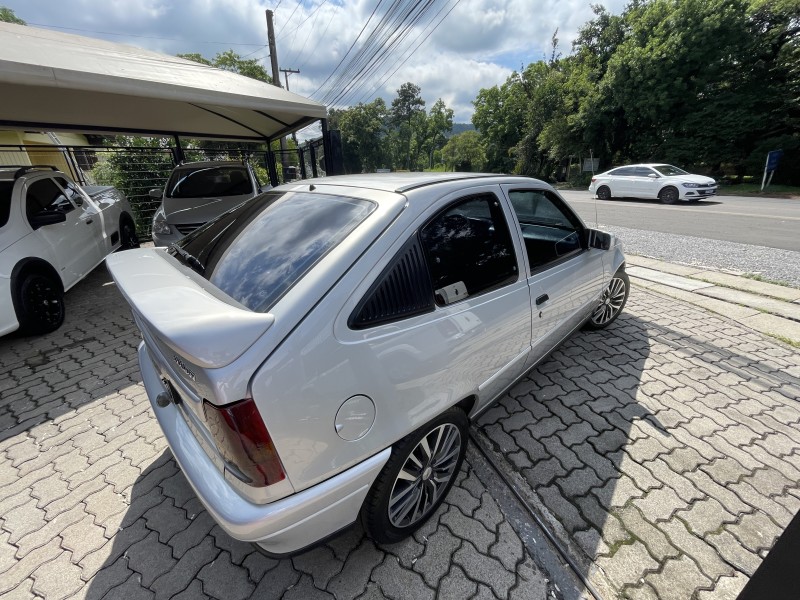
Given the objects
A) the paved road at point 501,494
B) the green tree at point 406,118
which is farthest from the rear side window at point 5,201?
the green tree at point 406,118

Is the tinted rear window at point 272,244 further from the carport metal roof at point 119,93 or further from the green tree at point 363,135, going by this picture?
the green tree at point 363,135

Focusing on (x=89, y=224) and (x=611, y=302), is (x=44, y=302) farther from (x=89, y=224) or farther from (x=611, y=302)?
(x=611, y=302)

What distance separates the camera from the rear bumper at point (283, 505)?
4.01 feet

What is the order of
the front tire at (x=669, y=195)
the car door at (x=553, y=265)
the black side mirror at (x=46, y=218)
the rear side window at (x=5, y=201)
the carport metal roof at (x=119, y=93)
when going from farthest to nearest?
the front tire at (x=669, y=195), the black side mirror at (x=46, y=218), the carport metal roof at (x=119, y=93), the rear side window at (x=5, y=201), the car door at (x=553, y=265)

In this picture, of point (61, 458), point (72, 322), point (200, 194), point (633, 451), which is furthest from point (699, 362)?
point (200, 194)

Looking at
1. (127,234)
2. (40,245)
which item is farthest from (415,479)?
(127,234)

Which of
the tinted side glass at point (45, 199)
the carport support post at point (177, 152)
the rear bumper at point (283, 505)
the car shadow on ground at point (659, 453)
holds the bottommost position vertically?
the car shadow on ground at point (659, 453)

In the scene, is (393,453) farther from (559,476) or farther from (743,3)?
(743,3)

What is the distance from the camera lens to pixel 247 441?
1168mm

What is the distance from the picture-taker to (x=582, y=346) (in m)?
3.49

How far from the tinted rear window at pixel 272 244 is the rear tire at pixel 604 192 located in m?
16.6

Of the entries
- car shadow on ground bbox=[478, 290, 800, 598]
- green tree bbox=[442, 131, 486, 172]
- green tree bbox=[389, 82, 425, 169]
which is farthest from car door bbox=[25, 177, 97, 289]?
green tree bbox=[389, 82, 425, 169]

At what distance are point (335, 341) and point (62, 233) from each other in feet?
16.9

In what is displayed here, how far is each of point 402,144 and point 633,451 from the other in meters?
64.7
